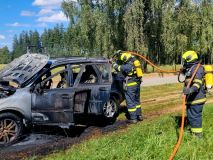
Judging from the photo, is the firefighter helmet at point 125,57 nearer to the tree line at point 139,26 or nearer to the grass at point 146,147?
the grass at point 146,147

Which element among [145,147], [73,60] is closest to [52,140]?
[73,60]

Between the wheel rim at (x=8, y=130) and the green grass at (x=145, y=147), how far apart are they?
5.34ft

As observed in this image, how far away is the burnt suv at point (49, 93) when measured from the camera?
8906mm

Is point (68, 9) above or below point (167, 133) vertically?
above

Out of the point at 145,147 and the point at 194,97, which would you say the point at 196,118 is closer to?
the point at 194,97

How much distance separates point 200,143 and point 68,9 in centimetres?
3442

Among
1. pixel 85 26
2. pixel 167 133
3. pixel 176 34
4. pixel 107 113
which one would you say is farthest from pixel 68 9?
pixel 167 133

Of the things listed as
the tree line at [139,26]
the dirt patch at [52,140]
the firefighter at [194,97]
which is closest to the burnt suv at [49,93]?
the dirt patch at [52,140]

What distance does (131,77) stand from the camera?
424 inches

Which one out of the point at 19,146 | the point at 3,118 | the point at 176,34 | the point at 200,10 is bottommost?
the point at 19,146

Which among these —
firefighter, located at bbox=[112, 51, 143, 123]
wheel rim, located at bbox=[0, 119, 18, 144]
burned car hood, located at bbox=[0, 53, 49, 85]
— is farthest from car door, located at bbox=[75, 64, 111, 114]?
wheel rim, located at bbox=[0, 119, 18, 144]

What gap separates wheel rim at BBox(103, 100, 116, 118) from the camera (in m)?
10.7

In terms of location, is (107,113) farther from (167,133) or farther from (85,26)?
(85,26)

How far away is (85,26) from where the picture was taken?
35.5 m
